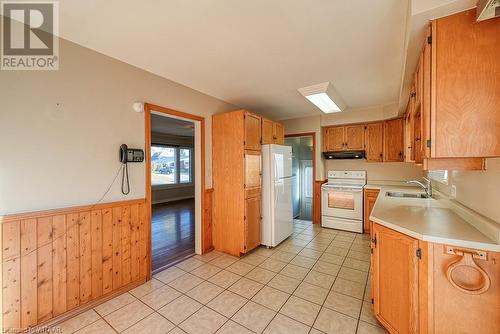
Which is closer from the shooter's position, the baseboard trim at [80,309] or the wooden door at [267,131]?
the baseboard trim at [80,309]

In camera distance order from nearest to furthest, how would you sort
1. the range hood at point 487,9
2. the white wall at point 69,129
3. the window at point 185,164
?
the range hood at point 487,9 → the white wall at point 69,129 → the window at point 185,164

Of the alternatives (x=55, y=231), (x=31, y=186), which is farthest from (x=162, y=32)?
(x=55, y=231)

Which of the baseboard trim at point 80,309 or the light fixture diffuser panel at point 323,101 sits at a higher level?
the light fixture diffuser panel at point 323,101

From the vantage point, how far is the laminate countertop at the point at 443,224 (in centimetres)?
124

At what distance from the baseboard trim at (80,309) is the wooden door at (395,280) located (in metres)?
2.55

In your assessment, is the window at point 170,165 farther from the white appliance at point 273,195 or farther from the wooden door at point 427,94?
the wooden door at point 427,94

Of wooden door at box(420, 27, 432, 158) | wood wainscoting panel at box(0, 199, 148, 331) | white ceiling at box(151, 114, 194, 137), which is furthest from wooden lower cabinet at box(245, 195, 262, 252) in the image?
white ceiling at box(151, 114, 194, 137)

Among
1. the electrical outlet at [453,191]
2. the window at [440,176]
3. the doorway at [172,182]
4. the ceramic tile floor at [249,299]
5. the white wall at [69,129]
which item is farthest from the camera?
the doorway at [172,182]

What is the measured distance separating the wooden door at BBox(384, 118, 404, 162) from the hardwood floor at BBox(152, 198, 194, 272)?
4.32 meters

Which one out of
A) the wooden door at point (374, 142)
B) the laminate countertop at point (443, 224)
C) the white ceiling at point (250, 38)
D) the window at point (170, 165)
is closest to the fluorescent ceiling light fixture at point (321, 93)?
the white ceiling at point (250, 38)

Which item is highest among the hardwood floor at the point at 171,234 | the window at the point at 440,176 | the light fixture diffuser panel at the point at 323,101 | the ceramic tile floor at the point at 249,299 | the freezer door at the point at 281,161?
the light fixture diffuser panel at the point at 323,101

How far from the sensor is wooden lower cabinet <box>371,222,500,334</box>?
1.19 metres

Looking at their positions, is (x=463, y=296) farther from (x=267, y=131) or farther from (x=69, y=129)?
(x=69, y=129)

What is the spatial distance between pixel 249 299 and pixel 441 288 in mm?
1623
